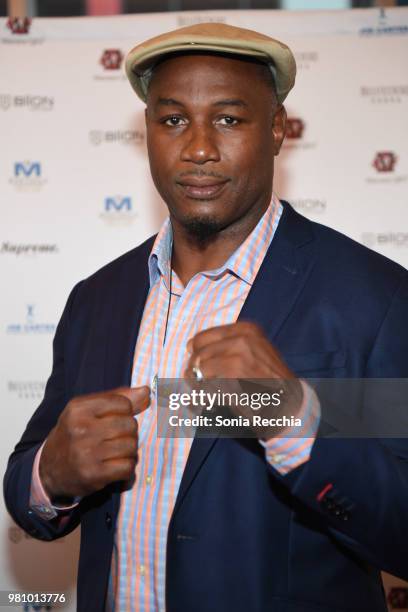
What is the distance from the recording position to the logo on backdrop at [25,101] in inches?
102

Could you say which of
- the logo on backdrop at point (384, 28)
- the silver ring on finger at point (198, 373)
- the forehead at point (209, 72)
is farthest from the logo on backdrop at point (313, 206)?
the silver ring on finger at point (198, 373)

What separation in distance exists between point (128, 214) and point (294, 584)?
5.33 ft

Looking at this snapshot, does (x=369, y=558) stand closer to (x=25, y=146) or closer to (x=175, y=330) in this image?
(x=175, y=330)

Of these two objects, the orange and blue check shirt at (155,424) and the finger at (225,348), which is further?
the orange and blue check shirt at (155,424)

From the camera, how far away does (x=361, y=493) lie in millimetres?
1181

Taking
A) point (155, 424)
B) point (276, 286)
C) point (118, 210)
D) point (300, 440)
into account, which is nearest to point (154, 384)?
point (155, 424)

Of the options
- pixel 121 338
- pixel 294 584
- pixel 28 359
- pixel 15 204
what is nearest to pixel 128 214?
pixel 15 204

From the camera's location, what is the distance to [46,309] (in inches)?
103

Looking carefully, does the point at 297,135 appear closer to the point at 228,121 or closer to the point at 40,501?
the point at 228,121

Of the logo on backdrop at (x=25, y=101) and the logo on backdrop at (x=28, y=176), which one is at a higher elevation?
the logo on backdrop at (x=25, y=101)

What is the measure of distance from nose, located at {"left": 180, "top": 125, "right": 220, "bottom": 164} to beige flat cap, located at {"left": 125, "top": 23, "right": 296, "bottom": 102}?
171mm

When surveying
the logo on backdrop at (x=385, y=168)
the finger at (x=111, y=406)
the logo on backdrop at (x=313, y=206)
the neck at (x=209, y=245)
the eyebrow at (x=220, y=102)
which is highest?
the logo on backdrop at (x=385, y=168)

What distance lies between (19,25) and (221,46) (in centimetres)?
139

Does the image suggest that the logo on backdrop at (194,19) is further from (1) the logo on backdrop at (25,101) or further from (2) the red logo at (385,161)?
(2) the red logo at (385,161)
